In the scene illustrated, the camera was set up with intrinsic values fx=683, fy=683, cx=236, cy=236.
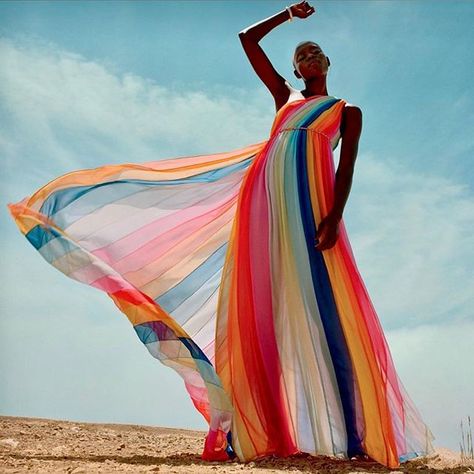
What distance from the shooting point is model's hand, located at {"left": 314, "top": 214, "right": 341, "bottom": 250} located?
13.5 ft

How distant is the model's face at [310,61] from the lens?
4.61 m

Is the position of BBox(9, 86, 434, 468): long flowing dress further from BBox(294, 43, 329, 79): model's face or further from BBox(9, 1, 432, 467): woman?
BBox(294, 43, 329, 79): model's face

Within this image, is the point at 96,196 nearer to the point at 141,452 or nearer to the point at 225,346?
the point at 225,346

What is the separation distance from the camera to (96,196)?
179 inches

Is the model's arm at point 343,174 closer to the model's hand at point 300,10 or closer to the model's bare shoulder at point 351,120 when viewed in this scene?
the model's bare shoulder at point 351,120

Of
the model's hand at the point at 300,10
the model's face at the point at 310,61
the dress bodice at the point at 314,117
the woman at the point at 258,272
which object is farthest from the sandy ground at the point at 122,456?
the model's hand at the point at 300,10

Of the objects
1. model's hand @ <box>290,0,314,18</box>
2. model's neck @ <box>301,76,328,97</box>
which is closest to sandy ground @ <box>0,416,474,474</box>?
model's neck @ <box>301,76,328,97</box>

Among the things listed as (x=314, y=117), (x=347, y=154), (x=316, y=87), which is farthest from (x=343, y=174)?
(x=316, y=87)

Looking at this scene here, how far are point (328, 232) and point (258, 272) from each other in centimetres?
49

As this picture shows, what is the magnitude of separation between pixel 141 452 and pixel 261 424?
1256 mm

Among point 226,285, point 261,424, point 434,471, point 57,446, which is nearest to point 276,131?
point 226,285

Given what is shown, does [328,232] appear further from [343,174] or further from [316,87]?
[316,87]

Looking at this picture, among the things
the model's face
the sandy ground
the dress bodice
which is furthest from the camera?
the model's face

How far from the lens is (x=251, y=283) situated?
416 cm
